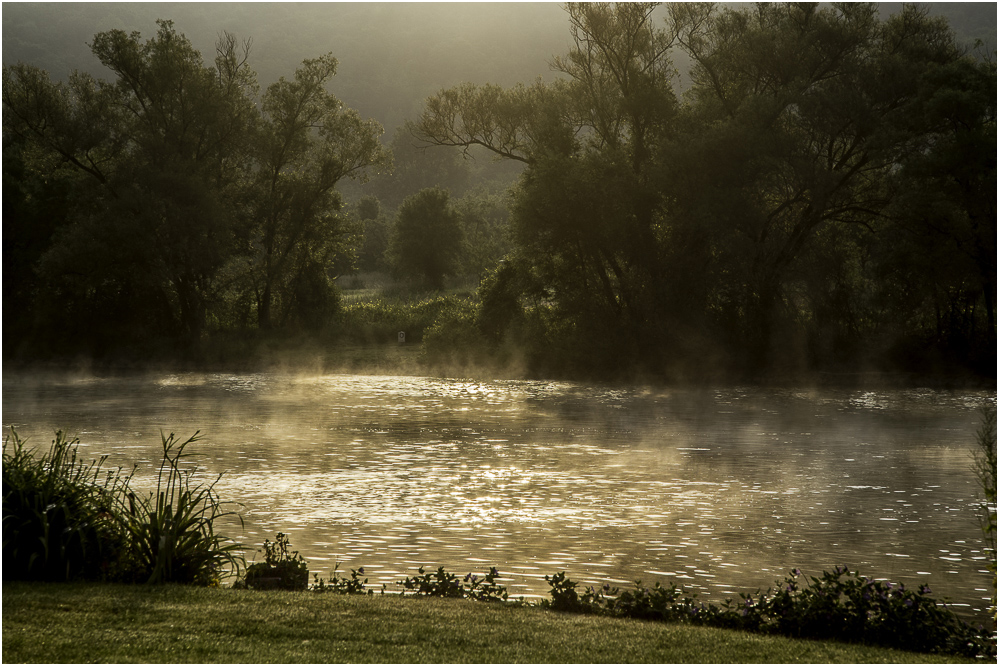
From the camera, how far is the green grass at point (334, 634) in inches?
238

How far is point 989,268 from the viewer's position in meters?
29.3

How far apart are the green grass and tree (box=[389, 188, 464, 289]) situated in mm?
61406

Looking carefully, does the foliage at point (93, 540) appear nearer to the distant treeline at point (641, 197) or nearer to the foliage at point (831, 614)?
the foliage at point (831, 614)

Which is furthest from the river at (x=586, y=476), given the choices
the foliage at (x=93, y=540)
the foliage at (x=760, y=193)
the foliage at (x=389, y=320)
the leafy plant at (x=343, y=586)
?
the foliage at (x=389, y=320)

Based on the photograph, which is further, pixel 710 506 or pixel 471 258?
pixel 471 258

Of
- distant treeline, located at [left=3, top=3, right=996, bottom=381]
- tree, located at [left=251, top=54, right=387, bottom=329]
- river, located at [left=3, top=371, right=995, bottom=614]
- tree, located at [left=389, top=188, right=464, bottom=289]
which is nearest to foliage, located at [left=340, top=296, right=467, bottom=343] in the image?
tree, located at [left=251, top=54, right=387, bottom=329]

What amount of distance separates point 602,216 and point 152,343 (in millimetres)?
18511

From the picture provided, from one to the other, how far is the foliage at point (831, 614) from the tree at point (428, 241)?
61.3 metres

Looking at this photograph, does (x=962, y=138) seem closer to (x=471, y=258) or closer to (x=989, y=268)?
(x=989, y=268)

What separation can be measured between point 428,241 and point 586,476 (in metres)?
56.5

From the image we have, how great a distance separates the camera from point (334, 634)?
6.44 meters

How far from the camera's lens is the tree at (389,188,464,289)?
70.3 meters

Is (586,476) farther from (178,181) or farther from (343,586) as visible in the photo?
(178,181)

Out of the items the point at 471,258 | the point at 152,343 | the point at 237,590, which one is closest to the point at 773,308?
the point at 152,343
